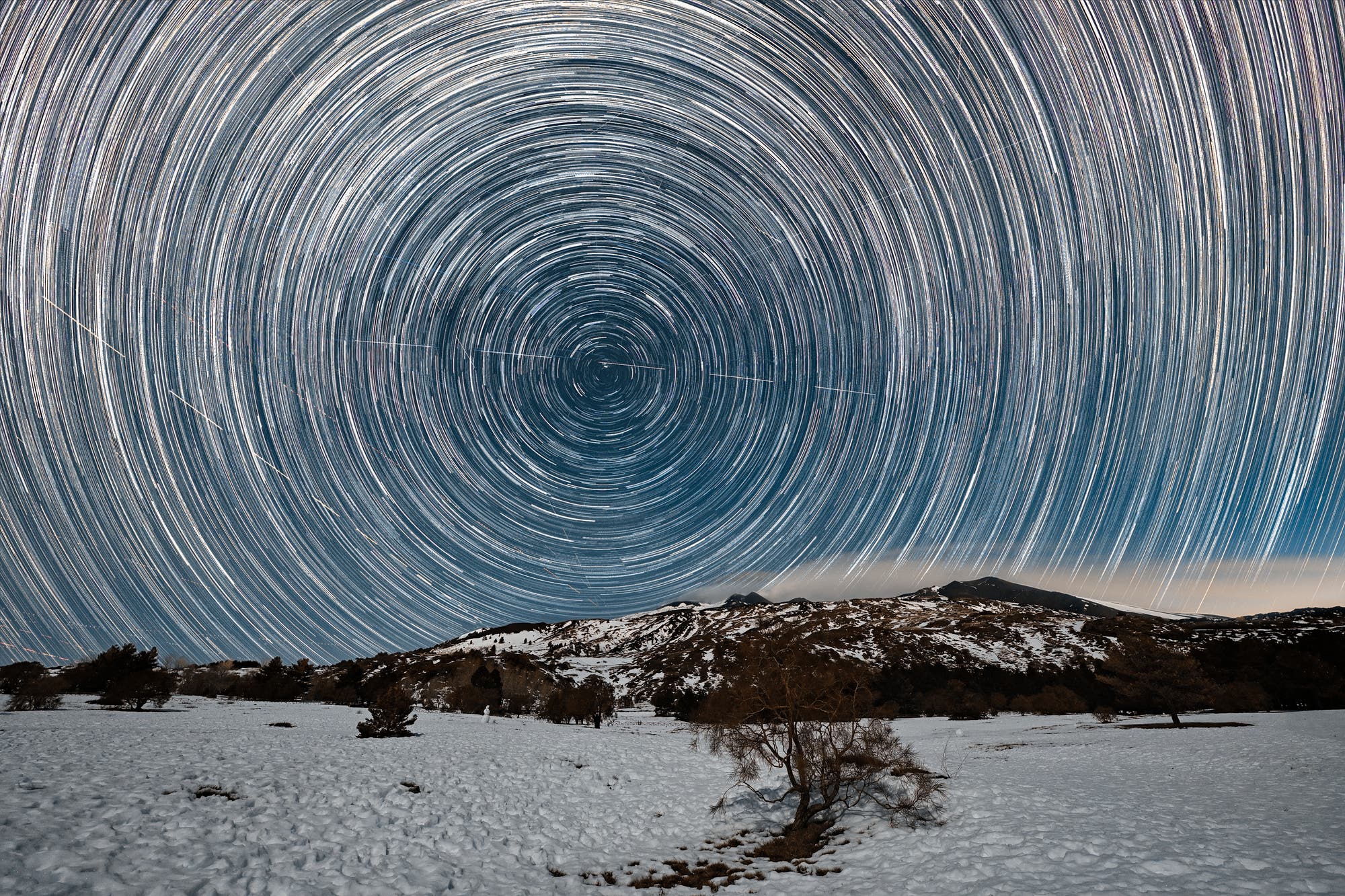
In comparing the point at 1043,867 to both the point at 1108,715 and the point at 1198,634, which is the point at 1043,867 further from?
the point at 1198,634

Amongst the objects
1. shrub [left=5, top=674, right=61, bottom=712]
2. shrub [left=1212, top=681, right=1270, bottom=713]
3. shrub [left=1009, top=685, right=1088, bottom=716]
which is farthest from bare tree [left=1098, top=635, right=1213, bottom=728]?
shrub [left=5, top=674, right=61, bottom=712]

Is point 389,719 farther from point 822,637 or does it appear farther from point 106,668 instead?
point 822,637

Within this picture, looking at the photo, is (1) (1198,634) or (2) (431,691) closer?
(2) (431,691)

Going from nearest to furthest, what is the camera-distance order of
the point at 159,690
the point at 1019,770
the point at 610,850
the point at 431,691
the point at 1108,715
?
the point at 610,850, the point at 1019,770, the point at 159,690, the point at 1108,715, the point at 431,691

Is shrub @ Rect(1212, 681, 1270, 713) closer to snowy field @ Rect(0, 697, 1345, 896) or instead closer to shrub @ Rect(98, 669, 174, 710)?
snowy field @ Rect(0, 697, 1345, 896)

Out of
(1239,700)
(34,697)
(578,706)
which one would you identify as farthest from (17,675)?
(1239,700)

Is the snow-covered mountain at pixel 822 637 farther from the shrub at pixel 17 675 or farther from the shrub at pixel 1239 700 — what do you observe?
the shrub at pixel 17 675

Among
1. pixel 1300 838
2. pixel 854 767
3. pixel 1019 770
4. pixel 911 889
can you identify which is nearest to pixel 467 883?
pixel 911 889
